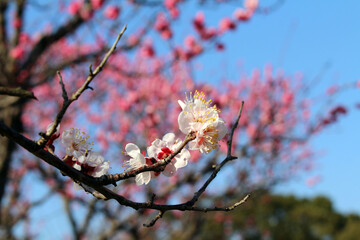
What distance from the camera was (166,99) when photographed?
28.4 ft

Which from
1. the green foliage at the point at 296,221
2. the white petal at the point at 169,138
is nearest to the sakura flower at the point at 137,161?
the white petal at the point at 169,138

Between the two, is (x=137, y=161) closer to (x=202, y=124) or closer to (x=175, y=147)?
(x=175, y=147)

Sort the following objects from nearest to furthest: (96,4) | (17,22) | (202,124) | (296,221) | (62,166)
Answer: (62,166) → (202,124) → (96,4) → (17,22) → (296,221)

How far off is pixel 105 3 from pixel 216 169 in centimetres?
452

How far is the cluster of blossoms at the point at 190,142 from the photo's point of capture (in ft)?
3.77

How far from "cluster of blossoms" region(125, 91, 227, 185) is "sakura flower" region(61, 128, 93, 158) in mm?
177

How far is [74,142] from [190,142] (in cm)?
41

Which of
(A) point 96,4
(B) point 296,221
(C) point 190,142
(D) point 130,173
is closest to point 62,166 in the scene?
(D) point 130,173

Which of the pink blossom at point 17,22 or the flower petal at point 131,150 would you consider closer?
the flower petal at point 131,150

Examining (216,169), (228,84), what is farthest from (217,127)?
(228,84)

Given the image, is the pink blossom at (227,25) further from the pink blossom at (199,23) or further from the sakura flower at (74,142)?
the sakura flower at (74,142)

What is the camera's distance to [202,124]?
3.75 ft

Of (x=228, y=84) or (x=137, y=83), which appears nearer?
(x=137, y=83)

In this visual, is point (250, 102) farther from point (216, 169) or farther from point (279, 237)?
point (279, 237)
